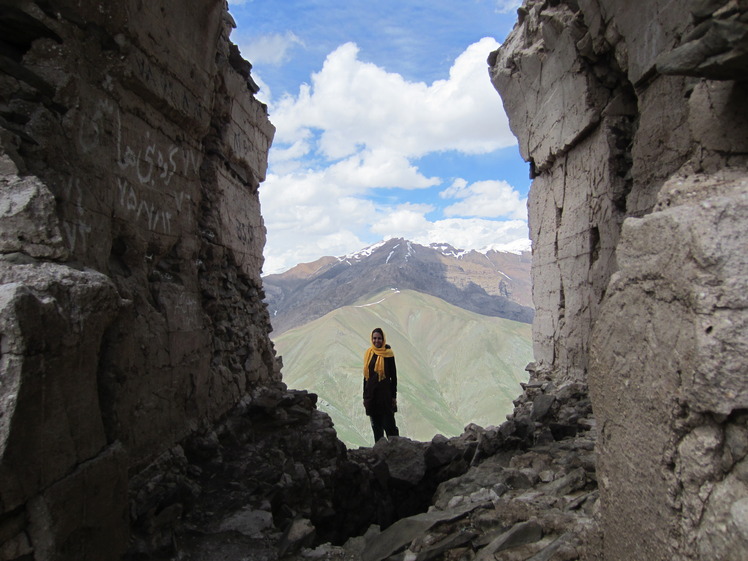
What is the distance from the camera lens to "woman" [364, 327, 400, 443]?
6203 millimetres

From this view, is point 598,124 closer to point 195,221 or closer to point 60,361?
point 195,221

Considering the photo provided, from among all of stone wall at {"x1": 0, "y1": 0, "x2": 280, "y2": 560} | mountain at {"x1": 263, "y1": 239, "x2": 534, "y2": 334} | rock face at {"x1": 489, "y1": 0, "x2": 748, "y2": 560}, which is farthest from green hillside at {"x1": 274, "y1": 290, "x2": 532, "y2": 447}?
rock face at {"x1": 489, "y1": 0, "x2": 748, "y2": 560}

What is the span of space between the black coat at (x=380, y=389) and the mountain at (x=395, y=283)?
106ft

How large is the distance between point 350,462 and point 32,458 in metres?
3.74

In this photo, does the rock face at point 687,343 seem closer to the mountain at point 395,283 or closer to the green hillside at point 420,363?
the green hillside at point 420,363

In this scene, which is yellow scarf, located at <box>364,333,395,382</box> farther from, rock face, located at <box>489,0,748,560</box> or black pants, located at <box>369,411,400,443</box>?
rock face, located at <box>489,0,748,560</box>

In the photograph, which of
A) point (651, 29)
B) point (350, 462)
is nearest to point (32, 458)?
point (350, 462)

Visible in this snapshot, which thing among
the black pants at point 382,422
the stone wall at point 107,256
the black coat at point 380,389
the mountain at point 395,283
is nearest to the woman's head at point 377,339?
the black coat at point 380,389

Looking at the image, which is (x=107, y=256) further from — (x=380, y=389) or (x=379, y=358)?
(x=380, y=389)

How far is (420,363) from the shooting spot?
2772 cm

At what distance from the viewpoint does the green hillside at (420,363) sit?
1877 cm

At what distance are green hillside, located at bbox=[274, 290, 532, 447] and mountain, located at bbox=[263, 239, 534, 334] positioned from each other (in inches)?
325

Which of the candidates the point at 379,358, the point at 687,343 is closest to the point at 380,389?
the point at 379,358

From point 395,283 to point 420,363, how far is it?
52.1 ft
